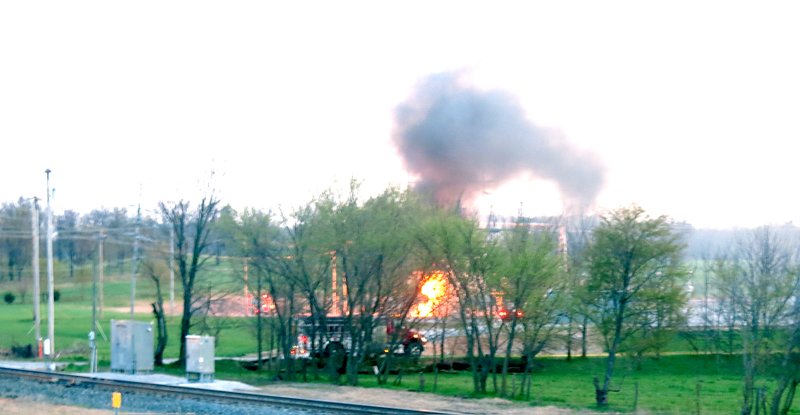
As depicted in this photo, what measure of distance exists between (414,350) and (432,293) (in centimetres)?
488

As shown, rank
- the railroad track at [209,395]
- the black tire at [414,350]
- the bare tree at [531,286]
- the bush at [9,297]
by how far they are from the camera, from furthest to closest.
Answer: the bush at [9,297] → the black tire at [414,350] → the bare tree at [531,286] → the railroad track at [209,395]

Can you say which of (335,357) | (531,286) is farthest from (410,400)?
(335,357)

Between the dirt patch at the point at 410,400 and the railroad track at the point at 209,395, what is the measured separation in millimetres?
1792

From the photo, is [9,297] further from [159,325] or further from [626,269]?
[626,269]

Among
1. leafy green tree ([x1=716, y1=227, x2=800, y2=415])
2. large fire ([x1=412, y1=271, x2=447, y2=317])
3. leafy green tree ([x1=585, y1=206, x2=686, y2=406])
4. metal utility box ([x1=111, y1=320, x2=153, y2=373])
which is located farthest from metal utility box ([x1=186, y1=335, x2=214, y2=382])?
leafy green tree ([x1=716, y1=227, x2=800, y2=415])

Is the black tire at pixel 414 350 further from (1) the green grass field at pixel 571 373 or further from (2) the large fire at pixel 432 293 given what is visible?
(2) the large fire at pixel 432 293

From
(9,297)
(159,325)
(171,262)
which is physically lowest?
(9,297)

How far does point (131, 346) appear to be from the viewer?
86.5 ft

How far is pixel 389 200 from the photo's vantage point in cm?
2742

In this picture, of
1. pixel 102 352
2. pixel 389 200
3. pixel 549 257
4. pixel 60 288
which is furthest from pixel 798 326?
pixel 60 288

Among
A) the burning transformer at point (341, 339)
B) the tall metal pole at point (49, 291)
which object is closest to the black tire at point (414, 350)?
the burning transformer at point (341, 339)

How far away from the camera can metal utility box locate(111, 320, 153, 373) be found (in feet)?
86.5

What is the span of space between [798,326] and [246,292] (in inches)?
770

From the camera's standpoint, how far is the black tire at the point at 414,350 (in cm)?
3000
